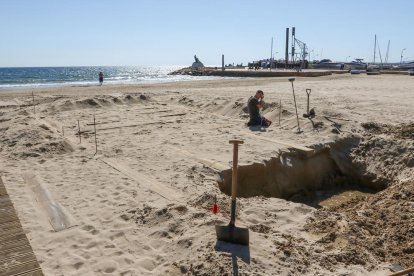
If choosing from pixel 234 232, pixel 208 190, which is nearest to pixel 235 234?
pixel 234 232

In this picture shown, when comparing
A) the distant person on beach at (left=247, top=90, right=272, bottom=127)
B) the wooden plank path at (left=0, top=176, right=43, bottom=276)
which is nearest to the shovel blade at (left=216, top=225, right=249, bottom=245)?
the wooden plank path at (left=0, top=176, right=43, bottom=276)

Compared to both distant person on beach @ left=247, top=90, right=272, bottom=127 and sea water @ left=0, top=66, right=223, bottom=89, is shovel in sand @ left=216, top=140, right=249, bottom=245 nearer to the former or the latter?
distant person on beach @ left=247, top=90, right=272, bottom=127

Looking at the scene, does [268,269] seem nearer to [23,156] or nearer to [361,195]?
[361,195]

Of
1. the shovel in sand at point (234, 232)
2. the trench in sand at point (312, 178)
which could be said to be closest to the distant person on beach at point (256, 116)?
the trench in sand at point (312, 178)

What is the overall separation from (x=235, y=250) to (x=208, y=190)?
2.17 meters

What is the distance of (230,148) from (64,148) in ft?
12.0

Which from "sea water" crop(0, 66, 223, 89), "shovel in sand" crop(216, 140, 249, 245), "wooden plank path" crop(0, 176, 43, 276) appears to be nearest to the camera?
"wooden plank path" crop(0, 176, 43, 276)

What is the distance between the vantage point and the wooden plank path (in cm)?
390

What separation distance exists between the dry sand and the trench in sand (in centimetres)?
2

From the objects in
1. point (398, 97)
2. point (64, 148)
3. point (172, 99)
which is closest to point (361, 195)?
point (64, 148)

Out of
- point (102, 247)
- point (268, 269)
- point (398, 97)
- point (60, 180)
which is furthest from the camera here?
point (398, 97)

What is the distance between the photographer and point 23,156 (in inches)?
318

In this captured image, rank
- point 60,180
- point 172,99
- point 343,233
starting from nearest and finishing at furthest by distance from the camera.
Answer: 1. point 343,233
2. point 60,180
3. point 172,99

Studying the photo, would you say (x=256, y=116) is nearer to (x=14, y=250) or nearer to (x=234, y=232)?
(x=234, y=232)
